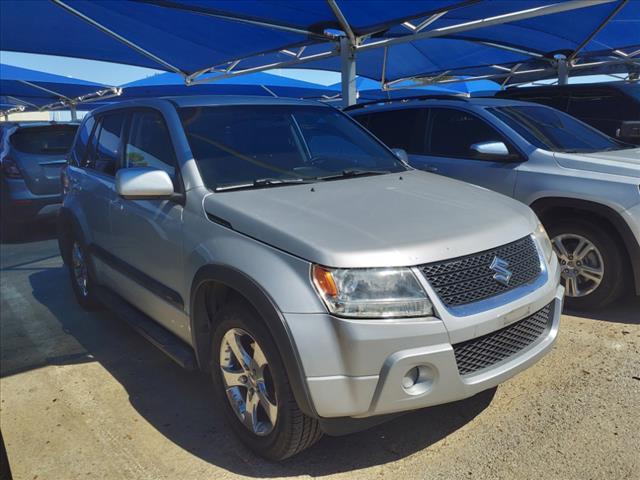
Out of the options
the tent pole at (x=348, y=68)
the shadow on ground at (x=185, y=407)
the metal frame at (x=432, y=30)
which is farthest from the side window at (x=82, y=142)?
the tent pole at (x=348, y=68)

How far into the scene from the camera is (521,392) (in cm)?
296

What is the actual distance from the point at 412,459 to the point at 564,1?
7953mm

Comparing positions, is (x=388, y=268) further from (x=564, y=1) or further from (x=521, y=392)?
(x=564, y=1)

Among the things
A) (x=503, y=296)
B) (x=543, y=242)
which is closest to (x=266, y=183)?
(x=503, y=296)

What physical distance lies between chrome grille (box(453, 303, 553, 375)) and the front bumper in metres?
0.09

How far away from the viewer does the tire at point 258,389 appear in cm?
220

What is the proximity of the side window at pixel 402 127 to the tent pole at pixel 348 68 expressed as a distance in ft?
12.2

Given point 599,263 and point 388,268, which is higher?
point 388,268

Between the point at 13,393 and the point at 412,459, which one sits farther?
the point at 13,393

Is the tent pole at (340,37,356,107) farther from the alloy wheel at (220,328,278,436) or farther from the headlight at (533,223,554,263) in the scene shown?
the alloy wheel at (220,328,278,436)

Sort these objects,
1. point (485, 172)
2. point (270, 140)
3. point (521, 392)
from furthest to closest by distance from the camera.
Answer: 1. point (485, 172)
2. point (270, 140)
3. point (521, 392)

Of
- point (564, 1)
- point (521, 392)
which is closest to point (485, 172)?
point (521, 392)

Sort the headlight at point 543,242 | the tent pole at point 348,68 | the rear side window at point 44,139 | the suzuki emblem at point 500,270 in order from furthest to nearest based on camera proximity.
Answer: the tent pole at point 348,68 < the rear side window at point 44,139 < the headlight at point 543,242 < the suzuki emblem at point 500,270

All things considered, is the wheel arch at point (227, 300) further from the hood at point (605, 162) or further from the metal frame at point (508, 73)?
the metal frame at point (508, 73)
